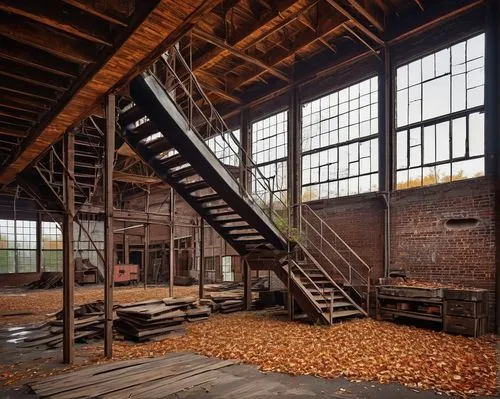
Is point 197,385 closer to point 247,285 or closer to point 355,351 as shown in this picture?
point 355,351

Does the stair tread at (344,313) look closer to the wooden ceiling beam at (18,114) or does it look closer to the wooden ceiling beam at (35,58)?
the wooden ceiling beam at (35,58)

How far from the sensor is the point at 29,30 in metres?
4.29

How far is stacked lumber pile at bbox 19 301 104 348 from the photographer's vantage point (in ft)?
24.5

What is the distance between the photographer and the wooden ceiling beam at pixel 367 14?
1004 cm

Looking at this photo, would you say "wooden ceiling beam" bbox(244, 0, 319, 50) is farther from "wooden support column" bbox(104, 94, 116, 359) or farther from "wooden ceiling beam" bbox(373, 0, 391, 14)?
"wooden support column" bbox(104, 94, 116, 359)

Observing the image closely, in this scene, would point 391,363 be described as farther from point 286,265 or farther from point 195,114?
point 195,114

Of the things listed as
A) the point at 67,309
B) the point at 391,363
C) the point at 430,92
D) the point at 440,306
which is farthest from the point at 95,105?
the point at 430,92

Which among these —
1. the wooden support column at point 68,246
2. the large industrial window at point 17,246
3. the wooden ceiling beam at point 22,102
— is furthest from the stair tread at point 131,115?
the large industrial window at point 17,246

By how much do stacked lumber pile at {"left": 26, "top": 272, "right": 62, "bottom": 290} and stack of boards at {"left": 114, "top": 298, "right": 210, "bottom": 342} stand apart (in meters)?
14.7

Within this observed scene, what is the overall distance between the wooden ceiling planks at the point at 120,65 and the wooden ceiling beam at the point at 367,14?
7.72 metres

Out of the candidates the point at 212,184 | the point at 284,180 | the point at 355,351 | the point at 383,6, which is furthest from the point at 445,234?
the point at 383,6

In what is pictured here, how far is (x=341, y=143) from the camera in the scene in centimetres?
1254

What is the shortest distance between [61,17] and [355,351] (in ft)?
21.8

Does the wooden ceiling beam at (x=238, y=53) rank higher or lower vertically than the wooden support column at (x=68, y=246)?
higher
